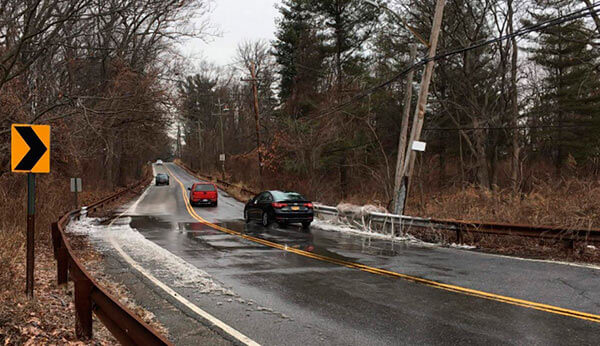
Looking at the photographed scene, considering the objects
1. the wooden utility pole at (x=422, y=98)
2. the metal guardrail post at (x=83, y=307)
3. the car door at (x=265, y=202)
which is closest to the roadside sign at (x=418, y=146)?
the wooden utility pole at (x=422, y=98)

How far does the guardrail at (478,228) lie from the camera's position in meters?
10.6

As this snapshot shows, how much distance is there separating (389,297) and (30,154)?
5968 mm

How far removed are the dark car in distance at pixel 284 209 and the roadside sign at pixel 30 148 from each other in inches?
453

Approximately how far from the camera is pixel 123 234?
15547 millimetres

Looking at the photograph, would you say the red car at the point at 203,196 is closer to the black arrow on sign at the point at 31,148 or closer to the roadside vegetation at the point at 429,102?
the roadside vegetation at the point at 429,102

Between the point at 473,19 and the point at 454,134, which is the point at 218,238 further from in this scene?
the point at 454,134

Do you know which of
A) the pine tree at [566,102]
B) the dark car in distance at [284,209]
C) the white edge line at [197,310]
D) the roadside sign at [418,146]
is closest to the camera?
the white edge line at [197,310]

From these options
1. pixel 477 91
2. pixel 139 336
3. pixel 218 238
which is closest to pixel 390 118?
pixel 477 91

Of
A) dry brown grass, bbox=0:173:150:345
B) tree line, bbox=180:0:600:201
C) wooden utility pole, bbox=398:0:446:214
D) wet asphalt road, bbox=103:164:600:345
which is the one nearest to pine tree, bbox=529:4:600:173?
tree line, bbox=180:0:600:201

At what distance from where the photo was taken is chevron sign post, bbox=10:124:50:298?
687 centimetres

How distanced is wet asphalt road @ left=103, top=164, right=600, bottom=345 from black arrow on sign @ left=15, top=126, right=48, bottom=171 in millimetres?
2738

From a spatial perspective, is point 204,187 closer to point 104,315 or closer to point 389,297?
point 389,297

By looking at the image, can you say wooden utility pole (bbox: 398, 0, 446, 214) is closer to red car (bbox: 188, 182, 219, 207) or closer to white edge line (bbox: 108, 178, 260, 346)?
white edge line (bbox: 108, 178, 260, 346)

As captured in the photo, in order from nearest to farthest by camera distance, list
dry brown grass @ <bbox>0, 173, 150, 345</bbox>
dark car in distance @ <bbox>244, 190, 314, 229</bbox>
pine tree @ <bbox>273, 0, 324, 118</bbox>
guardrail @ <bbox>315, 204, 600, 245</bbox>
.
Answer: dry brown grass @ <bbox>0, 173, 150, 345</bbox>, guardrail @ <bbox>315, 204, 600, 245</bbox>, dark car in distance @ <bbox>244, 190, 314, 229</bbox>, pine tree @ <bbox>273, 0, 324, 118</bbox>
